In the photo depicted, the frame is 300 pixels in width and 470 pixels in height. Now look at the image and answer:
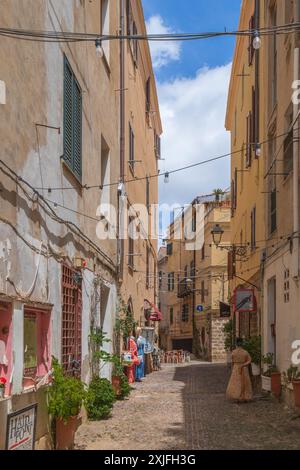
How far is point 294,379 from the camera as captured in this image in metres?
11.8

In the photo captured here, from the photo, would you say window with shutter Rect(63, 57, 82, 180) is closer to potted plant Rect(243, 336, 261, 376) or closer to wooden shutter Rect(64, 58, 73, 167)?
wooden shutter Rect(64, 58, 73, 167)

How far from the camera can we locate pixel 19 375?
680 centimetres

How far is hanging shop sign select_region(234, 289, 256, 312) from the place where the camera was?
19.0m

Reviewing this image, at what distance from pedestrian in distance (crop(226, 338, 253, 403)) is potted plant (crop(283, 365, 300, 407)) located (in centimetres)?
116

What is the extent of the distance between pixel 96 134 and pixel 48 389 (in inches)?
248

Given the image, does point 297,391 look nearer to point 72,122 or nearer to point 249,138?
point 72,122

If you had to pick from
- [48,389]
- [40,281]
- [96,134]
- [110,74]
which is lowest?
[48,389]

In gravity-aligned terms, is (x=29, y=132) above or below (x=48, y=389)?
above

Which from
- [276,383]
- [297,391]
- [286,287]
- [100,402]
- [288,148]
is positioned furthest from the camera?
[288,148]

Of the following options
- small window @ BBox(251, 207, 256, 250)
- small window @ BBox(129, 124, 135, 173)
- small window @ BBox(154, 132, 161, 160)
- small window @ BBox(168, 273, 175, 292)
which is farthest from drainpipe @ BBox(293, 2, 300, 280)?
small window @ BBox(168, 273, 175, 292)

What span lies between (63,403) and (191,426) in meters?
3.53

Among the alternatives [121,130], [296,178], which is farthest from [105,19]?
[296,178]
